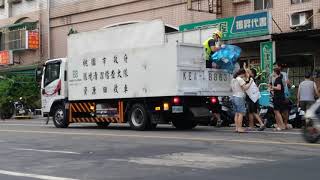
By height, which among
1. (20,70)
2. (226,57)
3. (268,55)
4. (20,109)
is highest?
(20,70)

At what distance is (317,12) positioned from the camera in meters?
23.6

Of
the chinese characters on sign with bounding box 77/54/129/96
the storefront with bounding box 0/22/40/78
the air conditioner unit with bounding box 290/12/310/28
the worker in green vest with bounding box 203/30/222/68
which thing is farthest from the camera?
the storefront with bounding box 0/22/40/78

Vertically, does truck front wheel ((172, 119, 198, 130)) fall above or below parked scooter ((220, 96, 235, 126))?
below

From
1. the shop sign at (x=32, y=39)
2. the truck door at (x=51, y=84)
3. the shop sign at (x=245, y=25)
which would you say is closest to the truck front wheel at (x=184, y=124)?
the truck door at (x=51, y=84)

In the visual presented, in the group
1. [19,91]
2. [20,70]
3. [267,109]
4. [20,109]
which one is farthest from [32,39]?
[267,109]

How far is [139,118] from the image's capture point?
59.9ft

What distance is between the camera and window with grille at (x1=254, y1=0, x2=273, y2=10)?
25.9 m

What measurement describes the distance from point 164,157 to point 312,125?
11.6ft

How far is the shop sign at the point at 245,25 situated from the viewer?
23922 millimetres

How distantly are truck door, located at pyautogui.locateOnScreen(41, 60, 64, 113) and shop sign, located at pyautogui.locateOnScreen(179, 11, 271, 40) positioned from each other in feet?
17.6

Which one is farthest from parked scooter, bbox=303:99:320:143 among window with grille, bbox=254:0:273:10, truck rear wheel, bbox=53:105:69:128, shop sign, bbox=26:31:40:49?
shop sign, bbox=26:31:40:49

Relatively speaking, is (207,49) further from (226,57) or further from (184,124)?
(184,124)

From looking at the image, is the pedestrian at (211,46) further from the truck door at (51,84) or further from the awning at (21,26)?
the awning at (21,26)

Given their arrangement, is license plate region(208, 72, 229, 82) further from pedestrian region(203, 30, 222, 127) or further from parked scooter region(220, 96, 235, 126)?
parked scooter region(220, 96, 235, 126)
